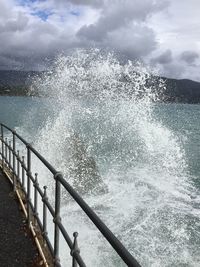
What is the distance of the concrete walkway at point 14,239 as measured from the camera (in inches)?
185

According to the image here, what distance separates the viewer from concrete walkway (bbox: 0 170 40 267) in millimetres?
4691

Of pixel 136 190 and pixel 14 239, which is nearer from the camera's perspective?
pixel 14 239

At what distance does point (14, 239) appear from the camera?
17.4 ft

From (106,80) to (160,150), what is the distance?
40.3 ft

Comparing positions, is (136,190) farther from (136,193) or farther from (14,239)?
(14,239)

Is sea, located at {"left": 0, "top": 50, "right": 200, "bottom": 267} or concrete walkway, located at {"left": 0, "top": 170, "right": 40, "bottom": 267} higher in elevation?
concrete walkway, located at {"left": 0, "top": 170, "right": 40, "bottom": 267}

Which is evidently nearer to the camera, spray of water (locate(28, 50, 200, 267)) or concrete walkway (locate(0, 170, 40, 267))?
concrete walkway (locate(0, 170, 40, 267))

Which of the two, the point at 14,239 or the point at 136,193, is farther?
the point at 136,193

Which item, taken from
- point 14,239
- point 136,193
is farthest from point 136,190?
point 14,239

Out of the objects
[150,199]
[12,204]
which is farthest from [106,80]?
[12,204]

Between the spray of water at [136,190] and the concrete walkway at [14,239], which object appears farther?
the spray of water at [136,190]

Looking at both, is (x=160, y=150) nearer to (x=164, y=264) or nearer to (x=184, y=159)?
(x=184, y=159)

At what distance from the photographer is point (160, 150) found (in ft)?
108

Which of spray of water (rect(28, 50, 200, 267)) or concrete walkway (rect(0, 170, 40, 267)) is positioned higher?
concrete walkway (rect(0, 170, 40, 267))
